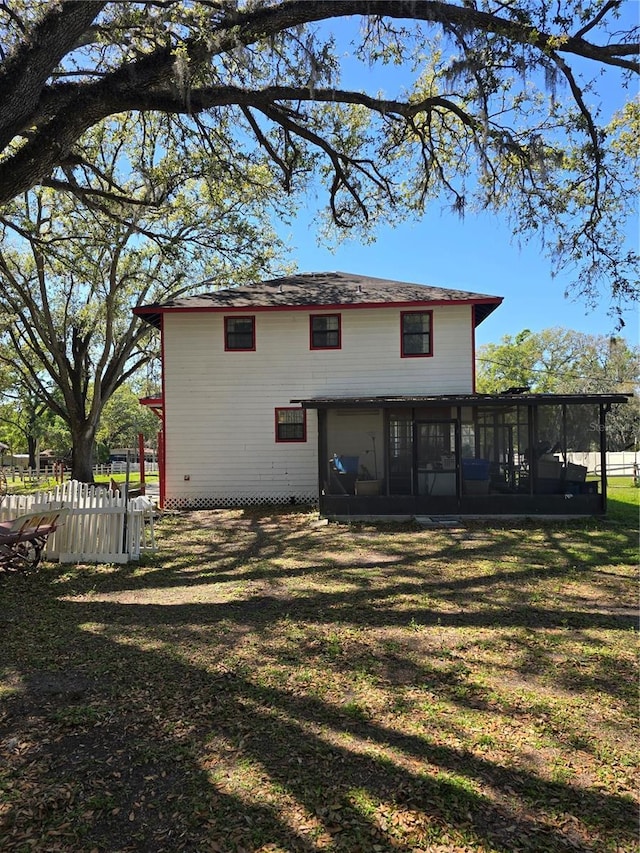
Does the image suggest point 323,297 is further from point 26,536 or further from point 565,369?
point 565,369

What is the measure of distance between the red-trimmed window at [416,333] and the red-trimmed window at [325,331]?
1.79 meters

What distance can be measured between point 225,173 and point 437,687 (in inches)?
403

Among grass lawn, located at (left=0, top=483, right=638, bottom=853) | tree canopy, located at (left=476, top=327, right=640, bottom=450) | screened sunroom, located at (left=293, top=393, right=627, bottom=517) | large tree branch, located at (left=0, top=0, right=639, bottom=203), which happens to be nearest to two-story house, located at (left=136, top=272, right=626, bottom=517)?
screened sunroom, located at (left=293, top=393, right=627, bottom=517)

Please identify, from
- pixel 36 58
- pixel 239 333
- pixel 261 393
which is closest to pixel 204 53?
pixel 36 58

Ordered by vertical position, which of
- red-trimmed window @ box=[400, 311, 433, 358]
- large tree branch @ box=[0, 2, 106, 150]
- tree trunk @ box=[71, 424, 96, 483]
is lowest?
tree trunk @ box=[71, 424, 96, 483]

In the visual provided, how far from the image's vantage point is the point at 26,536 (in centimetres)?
687

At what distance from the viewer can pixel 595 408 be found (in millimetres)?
12219

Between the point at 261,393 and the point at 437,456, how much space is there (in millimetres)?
5215

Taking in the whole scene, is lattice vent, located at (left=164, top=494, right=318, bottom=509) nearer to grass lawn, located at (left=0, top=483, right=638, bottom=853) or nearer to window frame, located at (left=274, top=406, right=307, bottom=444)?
window frame, located at (left=274, top=406, right=307, bottom=444)

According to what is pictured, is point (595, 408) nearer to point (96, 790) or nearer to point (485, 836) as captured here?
point (485, 836)

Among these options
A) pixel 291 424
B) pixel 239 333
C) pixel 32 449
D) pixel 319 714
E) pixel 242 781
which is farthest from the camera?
pixel 32 449

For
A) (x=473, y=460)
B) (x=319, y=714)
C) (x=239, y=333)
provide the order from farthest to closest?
(x=239, y=333)
(x=473, y=460)
(x=319, y=714)

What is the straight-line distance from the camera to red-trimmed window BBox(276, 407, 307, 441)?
48.1ft

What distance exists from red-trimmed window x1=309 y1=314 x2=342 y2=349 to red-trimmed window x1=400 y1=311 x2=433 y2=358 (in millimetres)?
1786
